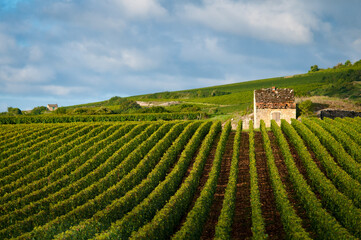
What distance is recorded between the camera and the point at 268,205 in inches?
621

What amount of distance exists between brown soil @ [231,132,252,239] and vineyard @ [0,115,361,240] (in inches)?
1.9

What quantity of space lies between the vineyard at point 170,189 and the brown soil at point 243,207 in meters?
0.05

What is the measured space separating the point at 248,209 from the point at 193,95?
84.7 m

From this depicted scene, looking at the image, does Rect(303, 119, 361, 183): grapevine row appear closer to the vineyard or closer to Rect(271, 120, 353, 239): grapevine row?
→ the vineyard

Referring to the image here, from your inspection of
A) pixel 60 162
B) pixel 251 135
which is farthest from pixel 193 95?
pixel 60 162

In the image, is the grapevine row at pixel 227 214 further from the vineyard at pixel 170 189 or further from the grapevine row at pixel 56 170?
the grapevine row at pixel 56 170

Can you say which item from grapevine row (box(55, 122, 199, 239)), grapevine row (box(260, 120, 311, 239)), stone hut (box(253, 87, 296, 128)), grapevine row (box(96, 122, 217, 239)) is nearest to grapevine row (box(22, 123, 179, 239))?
grapevine row (box(55, 122, 199, 239))

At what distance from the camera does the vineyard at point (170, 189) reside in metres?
12.2

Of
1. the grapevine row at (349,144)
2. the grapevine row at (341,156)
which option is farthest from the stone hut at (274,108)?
the grapevine row at (349,144)

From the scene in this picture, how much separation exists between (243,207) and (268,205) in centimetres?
140

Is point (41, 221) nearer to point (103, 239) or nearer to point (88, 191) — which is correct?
point (88, 191)

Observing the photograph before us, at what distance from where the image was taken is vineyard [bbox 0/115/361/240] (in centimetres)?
1220

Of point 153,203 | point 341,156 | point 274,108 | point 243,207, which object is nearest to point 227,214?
point 243,207

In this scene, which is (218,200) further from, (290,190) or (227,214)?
(290,190)
